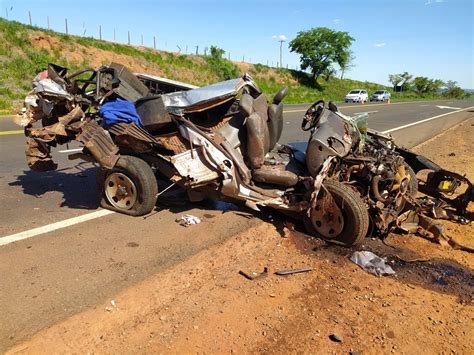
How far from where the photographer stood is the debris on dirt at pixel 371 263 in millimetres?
4023

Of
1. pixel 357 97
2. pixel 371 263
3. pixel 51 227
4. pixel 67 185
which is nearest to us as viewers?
pixel 371 263

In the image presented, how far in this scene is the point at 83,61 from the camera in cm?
3266

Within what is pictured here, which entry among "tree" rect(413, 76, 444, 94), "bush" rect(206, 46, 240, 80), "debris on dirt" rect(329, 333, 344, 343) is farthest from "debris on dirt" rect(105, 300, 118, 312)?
"tree" rect(413, 76, 444, 94)

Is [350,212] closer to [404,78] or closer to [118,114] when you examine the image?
[118,114]

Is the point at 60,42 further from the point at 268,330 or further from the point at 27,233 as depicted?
the point at 268,330

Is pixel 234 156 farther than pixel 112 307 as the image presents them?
Yes

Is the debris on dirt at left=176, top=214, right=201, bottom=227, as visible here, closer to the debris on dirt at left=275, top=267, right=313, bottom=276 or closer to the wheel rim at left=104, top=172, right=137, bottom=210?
the wheel rim at left=104, top=172, right=137, bottom=210

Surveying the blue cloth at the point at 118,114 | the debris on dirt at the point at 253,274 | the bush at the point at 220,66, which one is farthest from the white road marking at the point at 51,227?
the bush at the point at 220,66

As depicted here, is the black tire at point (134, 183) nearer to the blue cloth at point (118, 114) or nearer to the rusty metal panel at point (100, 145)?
the rusty metal panel at point (100, 145)

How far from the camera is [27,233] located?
4523mm

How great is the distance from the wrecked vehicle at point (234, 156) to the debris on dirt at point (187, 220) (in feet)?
0.82

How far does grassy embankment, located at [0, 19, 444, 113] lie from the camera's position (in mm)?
23984

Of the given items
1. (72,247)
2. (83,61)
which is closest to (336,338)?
(72,247)

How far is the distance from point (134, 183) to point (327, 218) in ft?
7.69
